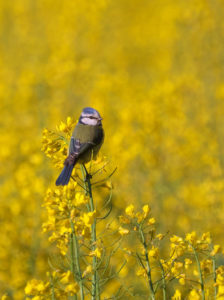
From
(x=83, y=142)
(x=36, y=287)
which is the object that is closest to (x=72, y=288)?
(x=36, y=287)

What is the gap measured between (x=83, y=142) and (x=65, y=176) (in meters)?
0.35

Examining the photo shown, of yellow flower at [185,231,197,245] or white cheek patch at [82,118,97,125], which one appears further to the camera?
white cheek patch at [82,118,97,125]

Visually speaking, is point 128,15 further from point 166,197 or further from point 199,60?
point 166,197

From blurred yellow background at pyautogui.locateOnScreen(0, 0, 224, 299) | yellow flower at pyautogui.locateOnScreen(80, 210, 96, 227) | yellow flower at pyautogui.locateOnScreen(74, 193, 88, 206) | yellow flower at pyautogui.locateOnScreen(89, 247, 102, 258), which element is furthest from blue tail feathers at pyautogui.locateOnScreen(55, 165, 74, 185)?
blurred yellow background at pyautogui.locateOnScreen(0, 0, 224, 299)

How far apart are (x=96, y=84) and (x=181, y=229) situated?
3789mm

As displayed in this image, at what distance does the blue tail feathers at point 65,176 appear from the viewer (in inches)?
98.8

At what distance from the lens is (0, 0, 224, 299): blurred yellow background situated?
4711 millimetres

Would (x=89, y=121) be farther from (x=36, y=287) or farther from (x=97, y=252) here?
(x=36, y=287)

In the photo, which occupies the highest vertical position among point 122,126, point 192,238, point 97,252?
point 122,126

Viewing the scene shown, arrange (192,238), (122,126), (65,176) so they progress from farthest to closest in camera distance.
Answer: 1. (122,126)
2. (65,176)
3. (192,238)

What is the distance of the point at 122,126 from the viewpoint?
6223 millimetres

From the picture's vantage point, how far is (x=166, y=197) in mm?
5699

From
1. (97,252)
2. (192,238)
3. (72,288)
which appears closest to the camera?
(72,288)

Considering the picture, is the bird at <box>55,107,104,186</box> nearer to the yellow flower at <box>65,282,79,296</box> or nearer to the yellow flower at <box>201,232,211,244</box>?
the yellow flower at <box>65,282,79,296</box>
